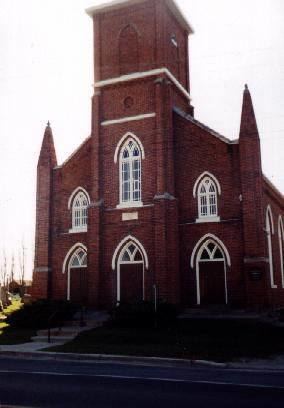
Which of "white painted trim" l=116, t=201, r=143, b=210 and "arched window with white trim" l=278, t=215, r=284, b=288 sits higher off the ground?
"white painted trim" l=116, t=201, r=143, b=210

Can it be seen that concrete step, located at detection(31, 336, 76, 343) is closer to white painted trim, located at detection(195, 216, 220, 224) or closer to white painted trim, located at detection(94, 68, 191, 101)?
white painted trim, located at detection(195, 216, 220, 224)

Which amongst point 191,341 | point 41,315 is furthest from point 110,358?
point 41,315

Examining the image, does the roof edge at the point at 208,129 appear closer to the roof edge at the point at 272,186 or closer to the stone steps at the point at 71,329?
the roof edge at the point at 272,186

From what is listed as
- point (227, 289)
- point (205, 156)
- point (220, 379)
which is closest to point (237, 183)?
point (205, 156)

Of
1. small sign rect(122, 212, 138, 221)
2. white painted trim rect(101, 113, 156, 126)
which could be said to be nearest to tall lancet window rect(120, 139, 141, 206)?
small sign rect(122, 212, 138, 221)

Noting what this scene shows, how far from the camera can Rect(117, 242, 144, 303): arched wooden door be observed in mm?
26500

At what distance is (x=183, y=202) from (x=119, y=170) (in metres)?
3.90

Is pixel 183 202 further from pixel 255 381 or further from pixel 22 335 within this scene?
pixel 255 381

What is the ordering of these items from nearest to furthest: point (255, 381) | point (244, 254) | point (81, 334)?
point (255, 381) → point (81, 334) → point (244, 254)

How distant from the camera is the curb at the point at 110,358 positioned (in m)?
14.5

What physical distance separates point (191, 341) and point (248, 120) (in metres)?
12.2

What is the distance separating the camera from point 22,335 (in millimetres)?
21297

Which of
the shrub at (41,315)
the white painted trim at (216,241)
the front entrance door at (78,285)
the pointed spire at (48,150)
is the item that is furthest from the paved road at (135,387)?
the pointed spire at (48,150)

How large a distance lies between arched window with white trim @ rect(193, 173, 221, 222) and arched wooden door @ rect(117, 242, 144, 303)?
12.3 ft
